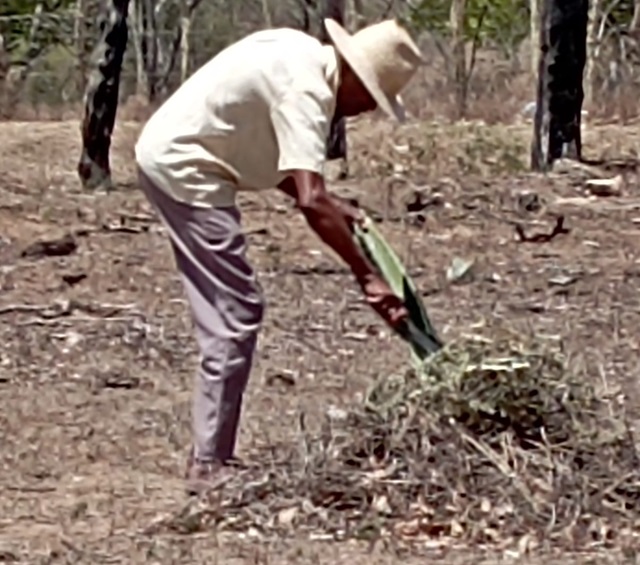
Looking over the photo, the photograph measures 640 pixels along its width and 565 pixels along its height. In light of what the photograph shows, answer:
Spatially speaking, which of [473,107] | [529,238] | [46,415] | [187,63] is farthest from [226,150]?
[187,63]

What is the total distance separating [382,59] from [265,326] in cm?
369

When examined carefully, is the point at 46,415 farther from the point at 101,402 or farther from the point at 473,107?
the point at 473,107

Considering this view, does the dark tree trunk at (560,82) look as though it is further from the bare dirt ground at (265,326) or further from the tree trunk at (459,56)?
the tree trunk at (459,56)

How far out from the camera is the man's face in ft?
18.3

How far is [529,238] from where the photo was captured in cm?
1138

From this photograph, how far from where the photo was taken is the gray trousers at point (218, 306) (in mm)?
5797

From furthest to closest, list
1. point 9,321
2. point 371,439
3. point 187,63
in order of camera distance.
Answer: point 187,63
point 9,321
point 371,439

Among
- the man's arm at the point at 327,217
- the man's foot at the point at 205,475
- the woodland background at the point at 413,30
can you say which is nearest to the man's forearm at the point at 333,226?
the man's arm at the point at 327,217

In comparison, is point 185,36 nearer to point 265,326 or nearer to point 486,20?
point 486,20

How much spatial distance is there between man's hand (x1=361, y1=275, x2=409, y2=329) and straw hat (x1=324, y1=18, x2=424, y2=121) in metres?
0.48

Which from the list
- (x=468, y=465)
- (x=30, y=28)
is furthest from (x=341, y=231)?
(x=30, y=28)

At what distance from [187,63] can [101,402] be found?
73.2 feet

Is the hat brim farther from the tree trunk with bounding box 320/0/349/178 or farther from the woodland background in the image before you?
the woodland background

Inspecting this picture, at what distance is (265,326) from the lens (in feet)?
30.1
